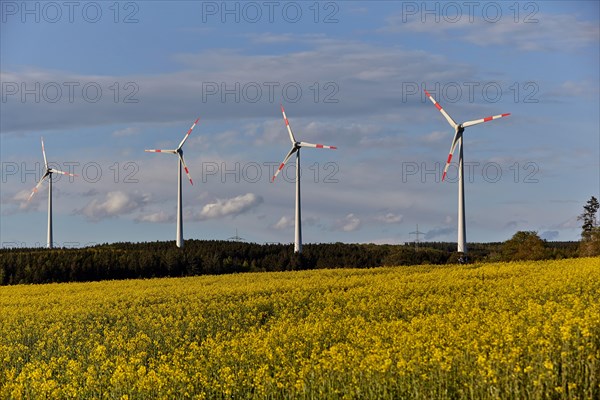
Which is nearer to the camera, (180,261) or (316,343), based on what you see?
(316,343)

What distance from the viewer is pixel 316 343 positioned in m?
24.3

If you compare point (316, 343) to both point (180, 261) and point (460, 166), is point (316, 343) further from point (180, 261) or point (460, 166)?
point (180, 261)

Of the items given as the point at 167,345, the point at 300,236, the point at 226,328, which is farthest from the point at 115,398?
the point at 300,236

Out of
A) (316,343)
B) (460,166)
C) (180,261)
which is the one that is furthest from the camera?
(180,261)

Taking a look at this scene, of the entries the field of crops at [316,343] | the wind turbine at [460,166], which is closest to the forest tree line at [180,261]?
the wind turbine at [460,166]

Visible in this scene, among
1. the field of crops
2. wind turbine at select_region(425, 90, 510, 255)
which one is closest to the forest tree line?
wind turbine at select_region(425, 90, 510, 255)

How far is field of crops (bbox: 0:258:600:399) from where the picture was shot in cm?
1788

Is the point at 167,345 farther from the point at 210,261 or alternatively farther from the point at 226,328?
the point at 210,261

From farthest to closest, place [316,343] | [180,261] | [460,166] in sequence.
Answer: [180,261] → [460,166] → [316,343]

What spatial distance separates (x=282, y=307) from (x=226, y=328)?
4.53 meters

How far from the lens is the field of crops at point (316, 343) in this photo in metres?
17.9

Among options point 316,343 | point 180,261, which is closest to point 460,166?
point 180,261

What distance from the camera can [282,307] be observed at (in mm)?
38781

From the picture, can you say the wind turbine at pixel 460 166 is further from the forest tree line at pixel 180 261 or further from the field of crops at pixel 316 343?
the field of crops at pixel 316 343
